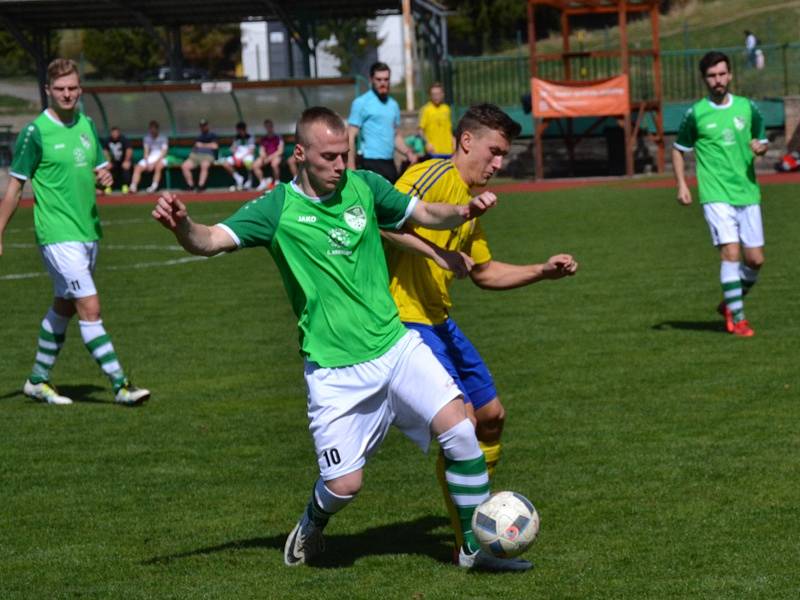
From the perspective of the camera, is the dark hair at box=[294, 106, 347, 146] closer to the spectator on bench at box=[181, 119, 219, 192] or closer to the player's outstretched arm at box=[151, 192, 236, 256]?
the player's outstretched arm at box=[151, 192, 236, 256]

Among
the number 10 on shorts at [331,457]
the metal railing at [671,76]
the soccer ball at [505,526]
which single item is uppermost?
the metal railing at [671,76]

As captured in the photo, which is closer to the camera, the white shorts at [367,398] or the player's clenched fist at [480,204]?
the player's clenched fist at [480,204]

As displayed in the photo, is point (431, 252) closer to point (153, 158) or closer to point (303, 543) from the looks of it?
point (303, 543)

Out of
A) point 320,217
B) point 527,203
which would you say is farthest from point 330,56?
point 320,217

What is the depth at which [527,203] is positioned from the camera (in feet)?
86.3

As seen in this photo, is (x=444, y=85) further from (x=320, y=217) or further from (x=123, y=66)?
(x=320, y=217)

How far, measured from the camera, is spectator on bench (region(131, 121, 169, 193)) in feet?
115

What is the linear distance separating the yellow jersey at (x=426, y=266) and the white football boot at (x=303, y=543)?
38.2 inches

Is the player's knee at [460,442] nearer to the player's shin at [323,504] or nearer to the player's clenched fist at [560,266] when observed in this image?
the player's shin at [323,504]

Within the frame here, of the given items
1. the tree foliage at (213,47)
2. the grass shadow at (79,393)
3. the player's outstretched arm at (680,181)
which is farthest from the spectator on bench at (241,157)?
the tree foliage at (213,47)

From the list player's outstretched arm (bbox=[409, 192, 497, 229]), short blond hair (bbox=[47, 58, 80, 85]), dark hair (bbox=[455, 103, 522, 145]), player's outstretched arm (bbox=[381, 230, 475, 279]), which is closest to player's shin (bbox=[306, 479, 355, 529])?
player's outstretched arm (bbox=[381, 230, 475, 279])

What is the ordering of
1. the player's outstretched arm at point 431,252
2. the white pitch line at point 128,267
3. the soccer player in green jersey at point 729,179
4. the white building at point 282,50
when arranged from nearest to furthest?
the player's outstretched arm at point 431,252, the soccer player in green jersey at point 729,179, the white pitch line at point 128,267, the white building at point 282,50

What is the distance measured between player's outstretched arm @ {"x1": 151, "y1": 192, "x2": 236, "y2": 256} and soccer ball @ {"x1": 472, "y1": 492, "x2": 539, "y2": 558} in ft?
4.75

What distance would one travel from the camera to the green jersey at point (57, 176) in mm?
9523
